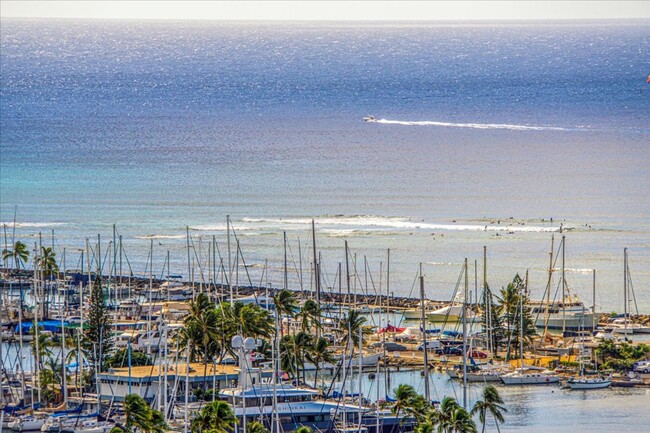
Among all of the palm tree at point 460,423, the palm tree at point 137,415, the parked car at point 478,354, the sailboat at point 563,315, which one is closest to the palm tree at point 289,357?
the parked car at point 478,354

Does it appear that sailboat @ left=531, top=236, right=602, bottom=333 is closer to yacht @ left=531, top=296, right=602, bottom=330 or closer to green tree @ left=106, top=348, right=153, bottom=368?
yacht @ left=531, top=296, right=602, bottom=330

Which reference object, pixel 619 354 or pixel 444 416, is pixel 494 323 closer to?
pixel 619 354

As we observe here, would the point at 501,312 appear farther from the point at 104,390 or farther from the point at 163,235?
the point at 163,235

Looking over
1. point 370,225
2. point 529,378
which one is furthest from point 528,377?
point 370,225

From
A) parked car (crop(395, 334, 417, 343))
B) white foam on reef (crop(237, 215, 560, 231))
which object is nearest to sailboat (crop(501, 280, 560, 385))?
parked car (crop(395, 334, 417, 343))

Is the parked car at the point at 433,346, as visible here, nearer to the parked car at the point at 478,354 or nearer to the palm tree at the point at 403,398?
the parked car at the point at 478,354

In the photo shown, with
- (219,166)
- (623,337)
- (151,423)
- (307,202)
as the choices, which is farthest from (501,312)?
(219,166)
